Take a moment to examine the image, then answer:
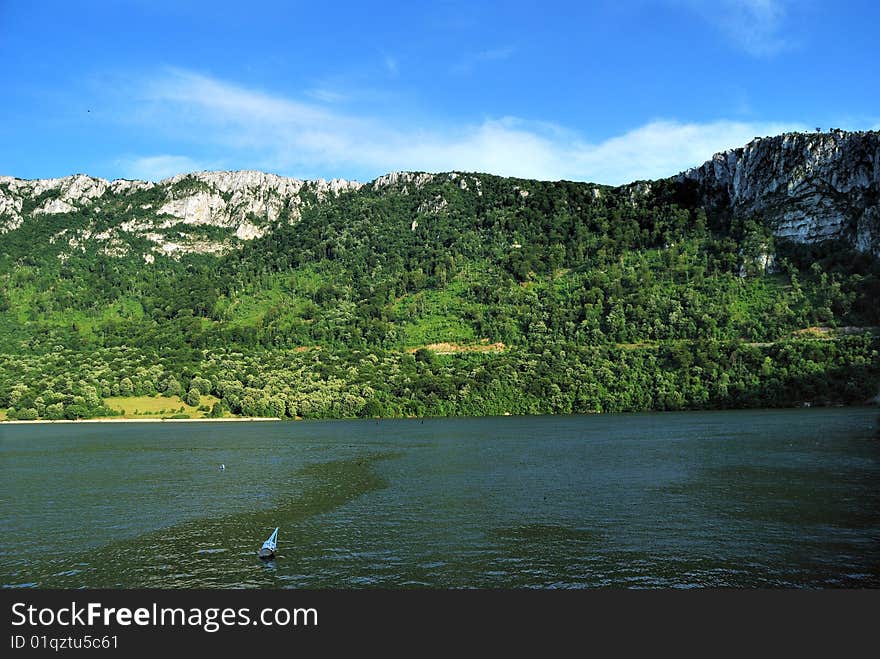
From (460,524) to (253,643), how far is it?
29.3 metres

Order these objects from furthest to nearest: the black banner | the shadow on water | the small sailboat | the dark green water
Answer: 1. the small sailboat
2. the dark green water
3. the shadow on water
4. the black banner

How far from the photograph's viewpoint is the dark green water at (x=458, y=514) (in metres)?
40.1

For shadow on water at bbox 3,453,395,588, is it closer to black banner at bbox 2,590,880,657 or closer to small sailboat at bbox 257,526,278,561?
small sailboat at bbox 257,526,278,561

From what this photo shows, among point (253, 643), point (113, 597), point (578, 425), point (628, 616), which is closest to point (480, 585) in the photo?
point (628, 616)

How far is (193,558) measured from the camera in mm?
44750

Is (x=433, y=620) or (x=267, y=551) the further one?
(x=267, y=551)

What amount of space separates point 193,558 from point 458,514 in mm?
22943

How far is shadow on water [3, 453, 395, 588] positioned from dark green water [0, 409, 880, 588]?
0.76 feet

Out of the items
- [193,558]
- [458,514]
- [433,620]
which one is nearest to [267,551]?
[193,558]

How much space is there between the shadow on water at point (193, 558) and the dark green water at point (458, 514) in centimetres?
23

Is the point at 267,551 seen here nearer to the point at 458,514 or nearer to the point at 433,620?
the point at 433,620

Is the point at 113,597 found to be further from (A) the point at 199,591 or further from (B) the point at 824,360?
(B) the point at 824,360

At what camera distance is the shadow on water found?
39625mm

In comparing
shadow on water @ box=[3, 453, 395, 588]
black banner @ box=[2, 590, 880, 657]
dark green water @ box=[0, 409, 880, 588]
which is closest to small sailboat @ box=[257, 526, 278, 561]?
shadow on water @ box=[3, 453, 395, 588]
